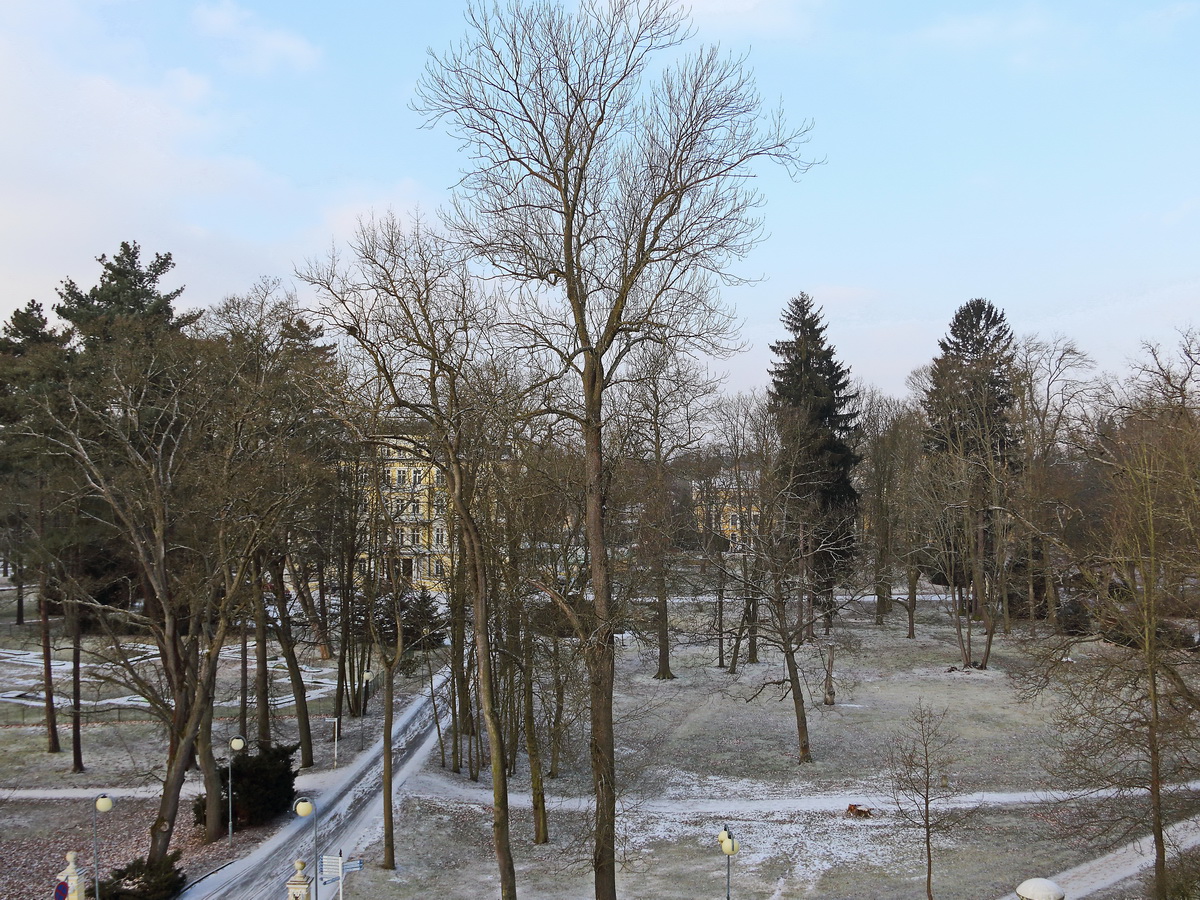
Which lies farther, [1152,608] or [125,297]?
[125,297]

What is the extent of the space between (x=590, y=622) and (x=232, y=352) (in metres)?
12.8

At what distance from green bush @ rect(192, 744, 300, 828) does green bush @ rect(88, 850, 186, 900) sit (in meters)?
4.37

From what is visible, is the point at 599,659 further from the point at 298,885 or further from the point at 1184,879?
the point at 1184,879

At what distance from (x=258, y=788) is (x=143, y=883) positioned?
5.37m

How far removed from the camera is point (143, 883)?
14.8 metres

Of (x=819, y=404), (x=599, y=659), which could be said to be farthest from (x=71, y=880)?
(x=819, y=404)

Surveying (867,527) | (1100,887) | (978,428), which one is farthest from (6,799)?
(867,527)

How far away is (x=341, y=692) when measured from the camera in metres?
28.2

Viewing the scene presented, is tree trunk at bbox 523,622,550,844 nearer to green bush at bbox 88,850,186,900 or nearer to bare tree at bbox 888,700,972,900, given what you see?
green bush at bbox 88,850,186,900

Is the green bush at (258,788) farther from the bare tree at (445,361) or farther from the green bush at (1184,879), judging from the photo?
the green bush at (1184,879)

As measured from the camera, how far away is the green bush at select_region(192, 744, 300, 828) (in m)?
20.0

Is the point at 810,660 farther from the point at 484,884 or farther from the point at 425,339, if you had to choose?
the point at 425,339

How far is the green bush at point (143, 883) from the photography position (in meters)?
→ 14.5

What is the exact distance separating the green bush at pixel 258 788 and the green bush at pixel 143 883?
4368mm
